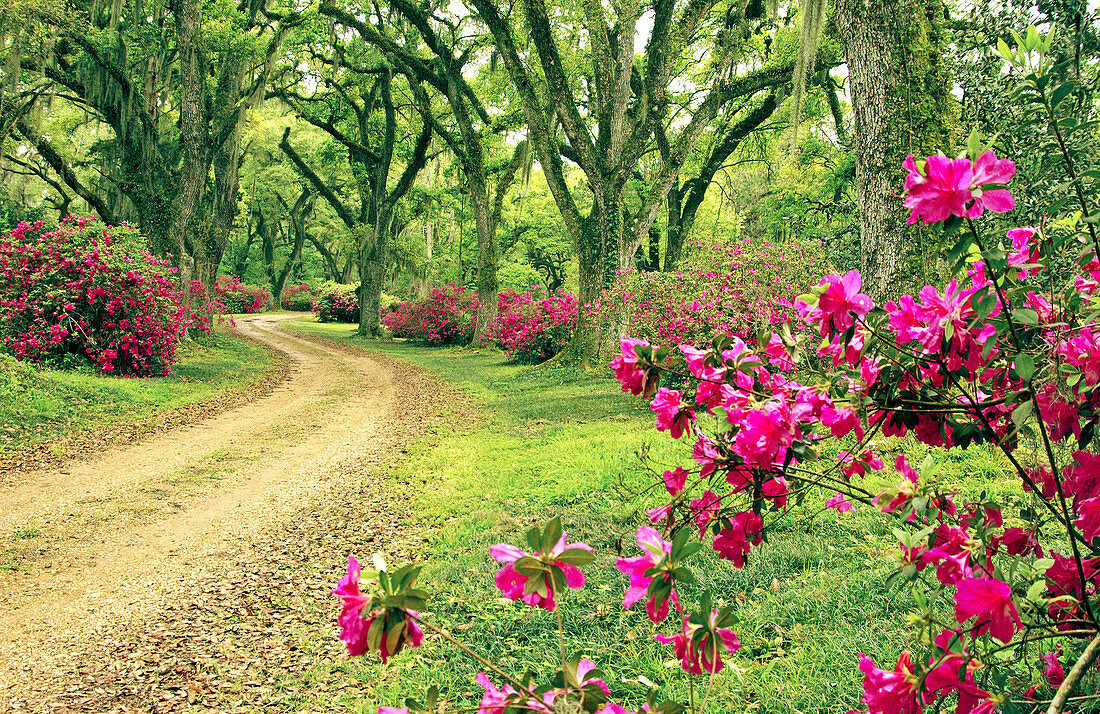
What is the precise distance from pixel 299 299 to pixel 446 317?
22857mm

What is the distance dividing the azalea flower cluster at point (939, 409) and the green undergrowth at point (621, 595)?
0.39m

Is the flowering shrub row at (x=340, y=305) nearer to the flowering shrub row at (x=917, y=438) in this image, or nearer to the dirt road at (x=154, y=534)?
the dirt road at (x=154, y=534)

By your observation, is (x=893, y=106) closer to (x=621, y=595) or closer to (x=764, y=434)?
(x=621, y=595)

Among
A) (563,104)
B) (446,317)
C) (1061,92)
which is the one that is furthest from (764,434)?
(446,317)

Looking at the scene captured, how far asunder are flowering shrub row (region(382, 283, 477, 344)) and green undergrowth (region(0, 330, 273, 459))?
398 inches

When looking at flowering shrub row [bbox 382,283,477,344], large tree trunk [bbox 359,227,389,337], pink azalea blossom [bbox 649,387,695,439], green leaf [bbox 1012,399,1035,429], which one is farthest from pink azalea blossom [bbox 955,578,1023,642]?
large tree trunk [bbox 359,227,389,337]

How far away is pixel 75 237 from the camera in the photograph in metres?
11.1

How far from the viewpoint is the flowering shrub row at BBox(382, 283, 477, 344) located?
22.6 metres

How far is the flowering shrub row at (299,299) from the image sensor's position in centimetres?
4212

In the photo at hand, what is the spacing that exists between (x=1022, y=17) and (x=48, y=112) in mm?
17271

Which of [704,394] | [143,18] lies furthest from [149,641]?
[143,18]

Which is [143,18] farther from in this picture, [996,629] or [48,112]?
[996,629]

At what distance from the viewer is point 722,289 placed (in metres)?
8.87

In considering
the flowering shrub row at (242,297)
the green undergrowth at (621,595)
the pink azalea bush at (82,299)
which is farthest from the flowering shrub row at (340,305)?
the green undergrowth at (621,595)
